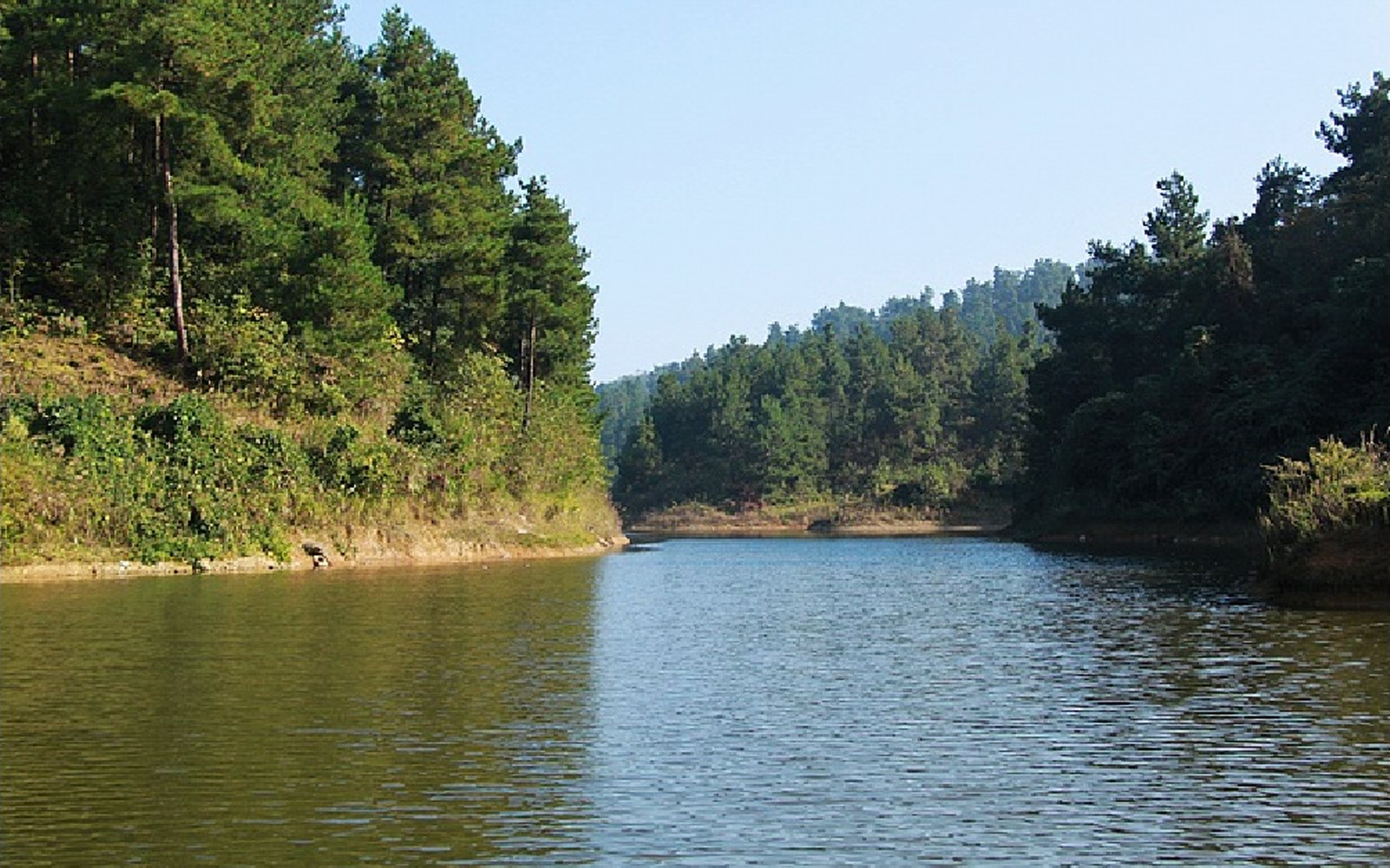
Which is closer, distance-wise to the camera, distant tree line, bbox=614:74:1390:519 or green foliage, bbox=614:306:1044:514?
distant tree line, bbox=614:74:1390:519

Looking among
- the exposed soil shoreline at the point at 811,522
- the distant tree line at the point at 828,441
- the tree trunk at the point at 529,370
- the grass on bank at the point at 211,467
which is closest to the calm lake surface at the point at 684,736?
the grass on bank at the point at 211,467

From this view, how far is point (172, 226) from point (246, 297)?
4.58 m

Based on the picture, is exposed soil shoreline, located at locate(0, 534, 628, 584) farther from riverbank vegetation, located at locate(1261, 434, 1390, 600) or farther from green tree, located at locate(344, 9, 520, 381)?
riverbank vegetation, located at locate(1261, 434, 1390, 600)

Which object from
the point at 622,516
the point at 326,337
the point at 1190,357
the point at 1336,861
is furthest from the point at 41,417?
the point at 622,516

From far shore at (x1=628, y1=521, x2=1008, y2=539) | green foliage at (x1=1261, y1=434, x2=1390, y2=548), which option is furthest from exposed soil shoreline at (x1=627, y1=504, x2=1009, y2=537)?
green foliage at (x1=1261, y1=434, x2=1390, y2=548)

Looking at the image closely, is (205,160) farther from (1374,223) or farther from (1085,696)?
(1374,223)

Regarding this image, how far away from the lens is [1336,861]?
12664mm

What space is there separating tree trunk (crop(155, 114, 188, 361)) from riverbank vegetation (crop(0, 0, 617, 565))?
0.14 metres

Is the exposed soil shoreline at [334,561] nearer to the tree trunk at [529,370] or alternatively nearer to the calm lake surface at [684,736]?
the tree trunk at [529,370]

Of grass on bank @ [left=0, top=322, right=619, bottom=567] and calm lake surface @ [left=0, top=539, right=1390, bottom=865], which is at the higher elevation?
grass on bank @ [left=0, top=322, right=619, bottom=567]

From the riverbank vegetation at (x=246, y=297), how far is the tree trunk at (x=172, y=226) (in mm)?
140

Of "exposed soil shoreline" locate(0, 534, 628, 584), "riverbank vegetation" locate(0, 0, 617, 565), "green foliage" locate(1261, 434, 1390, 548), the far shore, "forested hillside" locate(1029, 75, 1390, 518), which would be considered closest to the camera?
"green foliage" locate(1261, 434, 1390, 548)

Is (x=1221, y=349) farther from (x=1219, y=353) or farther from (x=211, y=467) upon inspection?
(x=211, y=467)

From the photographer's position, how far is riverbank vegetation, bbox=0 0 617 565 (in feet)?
167
